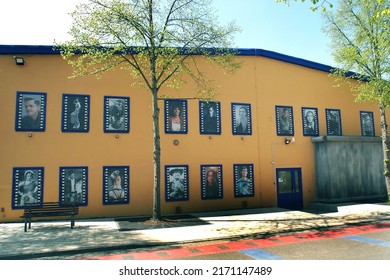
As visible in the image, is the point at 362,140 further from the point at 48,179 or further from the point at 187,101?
the point at 48,179

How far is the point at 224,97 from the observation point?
627 inches

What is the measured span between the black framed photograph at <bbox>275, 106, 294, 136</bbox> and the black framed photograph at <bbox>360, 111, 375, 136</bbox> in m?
5.84

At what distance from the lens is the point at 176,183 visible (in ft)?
47.6

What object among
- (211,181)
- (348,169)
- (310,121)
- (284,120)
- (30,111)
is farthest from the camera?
(310,121)

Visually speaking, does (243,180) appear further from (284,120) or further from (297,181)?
(284,120)

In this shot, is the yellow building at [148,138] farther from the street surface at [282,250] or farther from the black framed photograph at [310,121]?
the street surface at [282,250]

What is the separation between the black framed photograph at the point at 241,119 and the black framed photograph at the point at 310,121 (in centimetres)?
372

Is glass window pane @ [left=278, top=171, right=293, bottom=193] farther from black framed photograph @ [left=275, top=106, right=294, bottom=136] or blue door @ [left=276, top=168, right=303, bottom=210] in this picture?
black framed photograph @ [left=275, top=106, right=294, bottom=136]

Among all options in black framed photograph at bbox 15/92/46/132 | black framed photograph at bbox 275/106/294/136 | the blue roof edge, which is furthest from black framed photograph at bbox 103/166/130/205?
black framed photograph at bbox 275/106/294/136

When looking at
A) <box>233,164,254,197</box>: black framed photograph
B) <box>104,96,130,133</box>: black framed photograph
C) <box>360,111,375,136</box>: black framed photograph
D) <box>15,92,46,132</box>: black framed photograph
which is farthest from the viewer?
<box>360,111,375,136</box>: black framed photograph

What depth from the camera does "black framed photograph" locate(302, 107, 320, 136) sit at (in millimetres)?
17594

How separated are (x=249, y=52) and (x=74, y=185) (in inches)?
454

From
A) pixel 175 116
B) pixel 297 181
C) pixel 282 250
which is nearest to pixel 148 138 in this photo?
pixel 175 116

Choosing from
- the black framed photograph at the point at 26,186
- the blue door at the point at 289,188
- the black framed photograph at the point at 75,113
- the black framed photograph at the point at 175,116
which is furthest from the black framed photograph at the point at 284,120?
the black framed photograph at the point at 26,186
